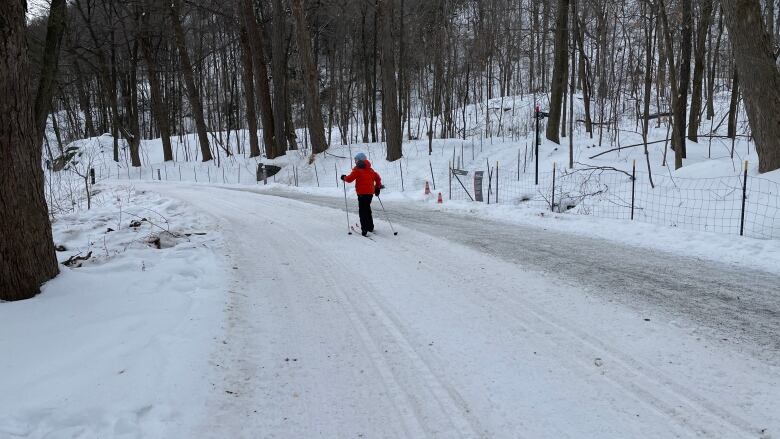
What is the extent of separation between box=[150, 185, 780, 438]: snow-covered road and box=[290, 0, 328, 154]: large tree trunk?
1800cm

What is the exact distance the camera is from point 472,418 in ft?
11.5

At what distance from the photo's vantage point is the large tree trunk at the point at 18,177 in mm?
5227

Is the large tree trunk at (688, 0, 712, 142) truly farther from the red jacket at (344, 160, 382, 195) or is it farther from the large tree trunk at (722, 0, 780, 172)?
the red jacket at (344, 160, 382, 195)

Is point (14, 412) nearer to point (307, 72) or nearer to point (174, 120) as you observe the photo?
point (307, 72)

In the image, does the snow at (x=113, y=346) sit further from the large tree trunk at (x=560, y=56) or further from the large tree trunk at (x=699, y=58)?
the large tree trunk at (x=699, y=58)

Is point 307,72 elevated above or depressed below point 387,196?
above

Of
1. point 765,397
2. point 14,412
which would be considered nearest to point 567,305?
point 765,397

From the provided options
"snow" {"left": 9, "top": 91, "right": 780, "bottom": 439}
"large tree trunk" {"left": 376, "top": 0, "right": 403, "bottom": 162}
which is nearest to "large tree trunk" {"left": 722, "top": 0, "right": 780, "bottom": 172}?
"snow" {"left": 9, "top": 91, "right": 780, "bottom": 439}

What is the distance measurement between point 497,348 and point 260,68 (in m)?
24.9

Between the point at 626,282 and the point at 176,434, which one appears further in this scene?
the point at 626,282

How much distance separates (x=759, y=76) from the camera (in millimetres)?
11500

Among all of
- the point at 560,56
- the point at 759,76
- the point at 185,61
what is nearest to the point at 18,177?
the point at 759,76

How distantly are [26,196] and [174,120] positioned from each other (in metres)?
50.2

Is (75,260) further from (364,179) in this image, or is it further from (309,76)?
(309,76)
